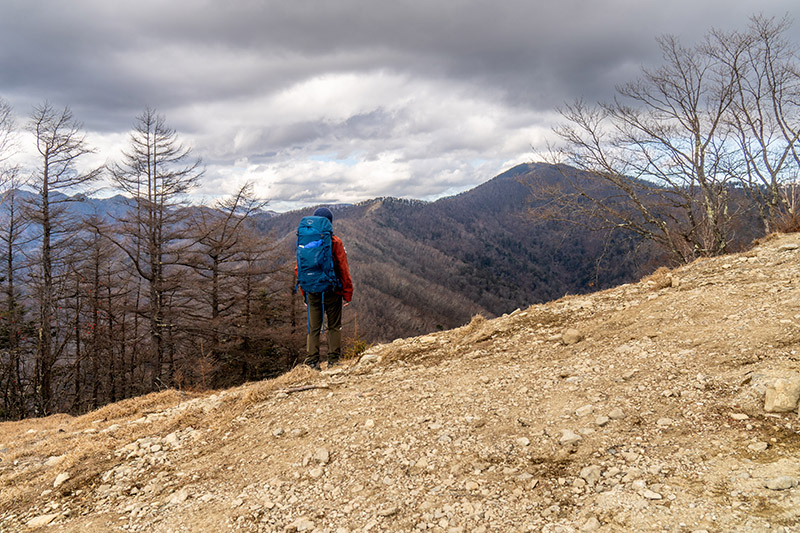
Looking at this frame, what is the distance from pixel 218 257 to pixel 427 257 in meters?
155

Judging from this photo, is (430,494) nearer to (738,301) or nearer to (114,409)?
(738,301)

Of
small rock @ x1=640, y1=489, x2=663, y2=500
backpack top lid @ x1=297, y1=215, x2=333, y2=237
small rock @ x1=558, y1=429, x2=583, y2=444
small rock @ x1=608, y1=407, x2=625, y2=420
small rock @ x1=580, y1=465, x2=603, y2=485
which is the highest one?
backpack top lid @ x1=297, y1=215, x2=333, y2=237

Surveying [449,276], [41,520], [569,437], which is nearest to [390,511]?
[569,437]

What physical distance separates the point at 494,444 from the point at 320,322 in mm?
3552

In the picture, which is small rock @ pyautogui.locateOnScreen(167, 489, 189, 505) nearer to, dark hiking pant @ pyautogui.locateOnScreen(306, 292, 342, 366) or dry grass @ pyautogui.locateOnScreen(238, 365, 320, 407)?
dry grass @ pyautogui.locateOnScreen(238, 365, 320, 407)

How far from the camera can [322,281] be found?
559 cm

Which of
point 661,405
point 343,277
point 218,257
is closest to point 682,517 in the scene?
point 661,405

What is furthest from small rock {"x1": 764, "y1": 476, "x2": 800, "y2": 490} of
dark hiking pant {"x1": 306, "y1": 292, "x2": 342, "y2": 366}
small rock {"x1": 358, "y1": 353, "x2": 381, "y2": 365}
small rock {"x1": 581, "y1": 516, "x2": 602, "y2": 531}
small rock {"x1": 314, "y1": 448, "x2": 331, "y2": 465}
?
dark hiking pant {"x1": 306, "y1": 292, "x2": 342, "y2": 366}

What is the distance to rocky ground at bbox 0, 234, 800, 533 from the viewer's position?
7.52 ft

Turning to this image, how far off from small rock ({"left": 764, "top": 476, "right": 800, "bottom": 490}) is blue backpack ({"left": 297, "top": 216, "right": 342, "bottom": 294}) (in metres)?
4.65

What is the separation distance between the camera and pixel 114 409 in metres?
5.71

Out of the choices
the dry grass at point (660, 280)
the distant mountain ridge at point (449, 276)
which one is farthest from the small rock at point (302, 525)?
the distant mountain ridge at point (449, 276)

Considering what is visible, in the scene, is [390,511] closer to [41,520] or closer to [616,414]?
[616,414]

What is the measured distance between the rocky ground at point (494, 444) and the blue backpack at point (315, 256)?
1.23 meters
